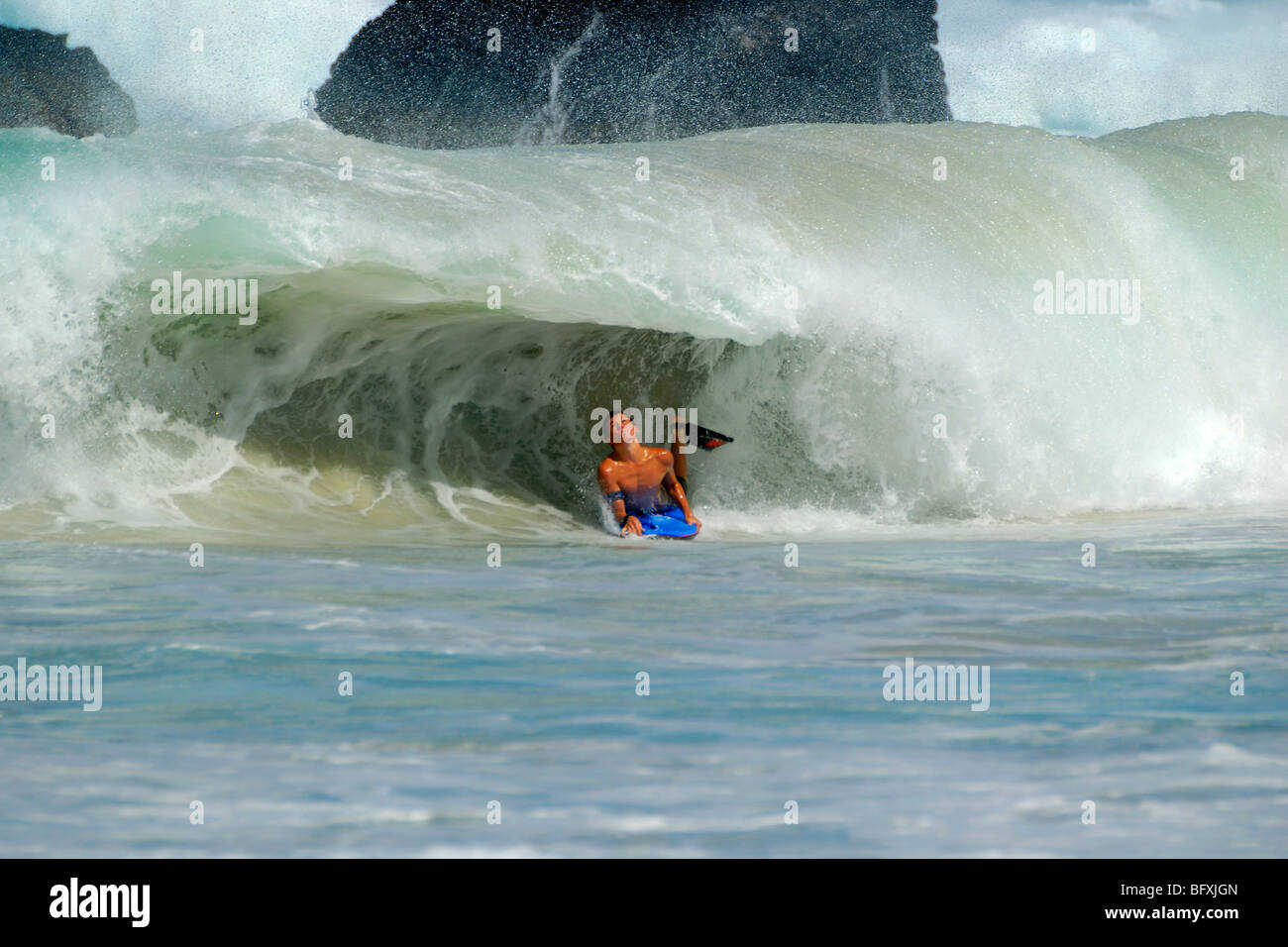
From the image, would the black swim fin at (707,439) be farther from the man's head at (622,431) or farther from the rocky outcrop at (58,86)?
the rocky outcrop at (58,86)

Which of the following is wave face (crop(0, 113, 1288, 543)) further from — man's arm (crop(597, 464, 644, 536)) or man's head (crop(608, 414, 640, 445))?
man's head (crop(608, 414, 640, 445))

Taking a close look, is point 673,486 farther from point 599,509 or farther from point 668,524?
point 599,509

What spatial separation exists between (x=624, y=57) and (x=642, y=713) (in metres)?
33.5

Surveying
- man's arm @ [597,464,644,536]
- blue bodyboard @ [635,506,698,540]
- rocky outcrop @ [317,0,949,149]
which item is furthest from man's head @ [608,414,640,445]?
rocky outcrop @ [317,0,949,149]

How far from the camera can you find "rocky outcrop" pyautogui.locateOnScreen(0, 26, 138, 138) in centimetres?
3114

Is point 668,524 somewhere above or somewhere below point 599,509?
below

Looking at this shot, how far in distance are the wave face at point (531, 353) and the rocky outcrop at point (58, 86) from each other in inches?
944

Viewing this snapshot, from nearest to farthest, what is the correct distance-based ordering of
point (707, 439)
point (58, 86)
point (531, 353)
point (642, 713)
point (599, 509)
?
point (642, 713) → point (707, 439) → point (599, 509) → point (531, 353) → point (58, 86)

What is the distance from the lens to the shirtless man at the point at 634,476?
812 cm

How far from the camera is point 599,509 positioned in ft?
28.9

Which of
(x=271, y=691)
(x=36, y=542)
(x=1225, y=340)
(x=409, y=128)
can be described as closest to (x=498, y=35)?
(x=409, y=128)

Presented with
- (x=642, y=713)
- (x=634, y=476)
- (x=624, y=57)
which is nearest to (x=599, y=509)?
(x=634, y=476)

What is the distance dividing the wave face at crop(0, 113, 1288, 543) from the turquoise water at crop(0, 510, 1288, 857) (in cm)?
172

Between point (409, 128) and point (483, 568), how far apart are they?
92.3 feet
